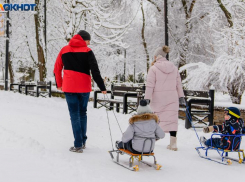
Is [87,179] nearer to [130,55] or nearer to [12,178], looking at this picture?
[12,178]

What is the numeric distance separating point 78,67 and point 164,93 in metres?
1.84

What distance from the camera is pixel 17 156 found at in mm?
4574

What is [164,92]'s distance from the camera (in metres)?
6.32

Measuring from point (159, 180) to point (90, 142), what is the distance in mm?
2838

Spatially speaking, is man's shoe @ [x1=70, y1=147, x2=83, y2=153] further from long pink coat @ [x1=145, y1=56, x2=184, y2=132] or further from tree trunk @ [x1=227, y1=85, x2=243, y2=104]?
tree trunk @ [x1=227, y1=85, x2=243, y2=104]

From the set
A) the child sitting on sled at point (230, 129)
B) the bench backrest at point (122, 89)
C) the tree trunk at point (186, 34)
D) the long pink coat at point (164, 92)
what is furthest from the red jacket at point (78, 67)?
the tree trunk at point (186, 34)

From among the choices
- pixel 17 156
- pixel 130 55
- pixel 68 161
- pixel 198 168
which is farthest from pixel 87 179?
pixel 130 55

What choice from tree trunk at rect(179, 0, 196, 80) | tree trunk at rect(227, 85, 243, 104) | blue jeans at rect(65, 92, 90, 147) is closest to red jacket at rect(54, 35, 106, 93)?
blue jeans at rect(65, 92, 90, 147)

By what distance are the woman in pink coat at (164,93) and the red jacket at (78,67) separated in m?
1.27

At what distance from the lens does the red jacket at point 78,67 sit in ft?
17.7

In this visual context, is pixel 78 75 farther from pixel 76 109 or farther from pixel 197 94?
pixel 197 94

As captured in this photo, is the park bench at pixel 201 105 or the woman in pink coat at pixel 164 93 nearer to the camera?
the woman in pink coat at pixel 164 93

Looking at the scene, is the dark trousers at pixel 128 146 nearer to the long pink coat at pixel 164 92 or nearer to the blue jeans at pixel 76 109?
the blue jeans at pixel 76 109

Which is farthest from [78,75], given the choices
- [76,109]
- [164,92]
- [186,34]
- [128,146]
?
[186,34]
